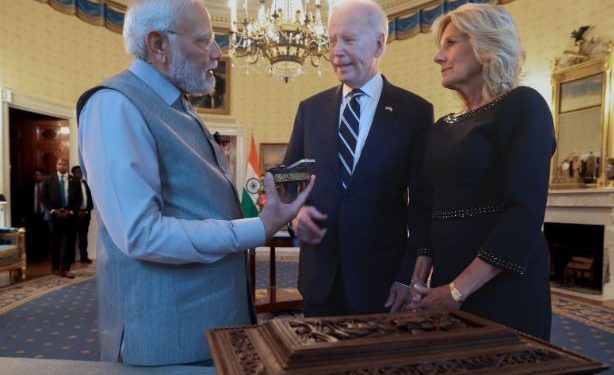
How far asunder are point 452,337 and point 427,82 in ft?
28.0

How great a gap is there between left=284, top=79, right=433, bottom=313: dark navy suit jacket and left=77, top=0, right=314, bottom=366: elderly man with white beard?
38cm

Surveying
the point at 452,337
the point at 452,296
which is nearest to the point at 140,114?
the point at 452,337

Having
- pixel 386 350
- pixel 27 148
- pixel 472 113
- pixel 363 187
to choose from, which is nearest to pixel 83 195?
pixel 27 148

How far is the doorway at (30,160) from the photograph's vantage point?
8.64m

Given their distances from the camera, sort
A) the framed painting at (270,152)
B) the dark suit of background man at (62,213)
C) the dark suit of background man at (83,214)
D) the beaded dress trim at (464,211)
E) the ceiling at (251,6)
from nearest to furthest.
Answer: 1. the beaded dress trim at (464,211)
2. the dark suit of background man at (62,213)
3. the dark suit of background man at (83,214)
4. the ceiling at (251,6)
5. the framed painting at (270,152)

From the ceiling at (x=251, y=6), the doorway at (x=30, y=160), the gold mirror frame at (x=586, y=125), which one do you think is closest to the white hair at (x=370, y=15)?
the gold mirror frame at (x=586, y=125)

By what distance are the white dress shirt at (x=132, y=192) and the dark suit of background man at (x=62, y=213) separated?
6.34 metres

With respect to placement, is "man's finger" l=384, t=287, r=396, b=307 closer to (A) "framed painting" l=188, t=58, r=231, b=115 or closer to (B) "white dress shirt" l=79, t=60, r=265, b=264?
(B) "white dress shirt" l=79, t=60, r=265, b=264

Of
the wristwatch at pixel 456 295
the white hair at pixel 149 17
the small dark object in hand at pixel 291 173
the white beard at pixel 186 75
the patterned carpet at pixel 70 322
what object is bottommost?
the patterned carpet at pixel 70 322

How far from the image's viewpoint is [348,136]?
5.55 ft

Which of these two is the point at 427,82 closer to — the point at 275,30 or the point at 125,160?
the point at 275,30

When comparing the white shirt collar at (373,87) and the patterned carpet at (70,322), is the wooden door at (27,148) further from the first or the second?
the white shirt collar at (373,87)

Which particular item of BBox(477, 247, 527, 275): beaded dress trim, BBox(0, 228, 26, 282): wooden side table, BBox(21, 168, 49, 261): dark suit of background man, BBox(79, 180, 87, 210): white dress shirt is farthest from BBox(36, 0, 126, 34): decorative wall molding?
BBox(477, 247, 527, 275): beaded dress trim

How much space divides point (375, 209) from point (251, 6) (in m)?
9.23
